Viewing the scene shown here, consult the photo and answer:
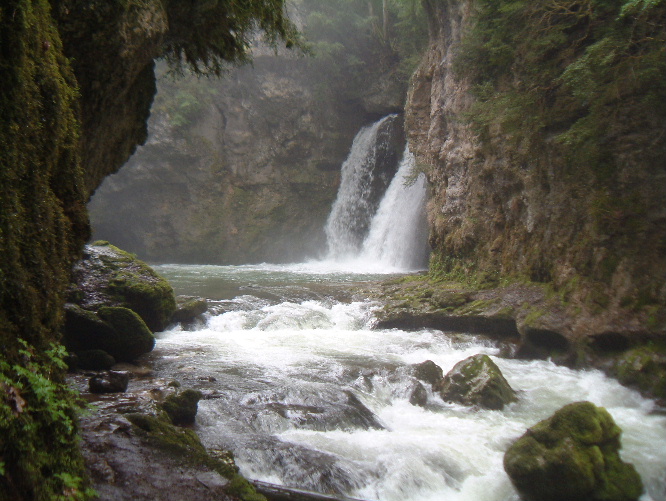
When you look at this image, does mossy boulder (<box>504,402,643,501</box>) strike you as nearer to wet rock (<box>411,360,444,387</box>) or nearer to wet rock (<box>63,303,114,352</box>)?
wet rock (<box>411,360,444,387</box>)

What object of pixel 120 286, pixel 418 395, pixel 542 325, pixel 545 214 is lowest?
pixel 418 395

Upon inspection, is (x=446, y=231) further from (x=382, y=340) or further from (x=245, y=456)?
(x=245, y=456)

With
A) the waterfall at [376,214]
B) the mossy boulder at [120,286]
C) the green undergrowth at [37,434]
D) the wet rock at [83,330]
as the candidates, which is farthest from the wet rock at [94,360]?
the waterfall at [376,214]

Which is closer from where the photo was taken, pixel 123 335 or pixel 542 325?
pixel 123 335

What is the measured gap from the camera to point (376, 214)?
2347 cm

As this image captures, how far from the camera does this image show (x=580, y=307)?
7613mm

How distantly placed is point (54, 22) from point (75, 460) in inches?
123

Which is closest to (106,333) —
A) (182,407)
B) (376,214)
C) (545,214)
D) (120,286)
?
(120,286)

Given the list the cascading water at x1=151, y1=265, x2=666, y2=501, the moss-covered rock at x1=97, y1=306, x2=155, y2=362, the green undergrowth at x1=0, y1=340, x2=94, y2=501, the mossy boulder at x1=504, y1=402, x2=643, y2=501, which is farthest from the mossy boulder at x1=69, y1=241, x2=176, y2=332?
the mossy boulder at x1=504, y1=402, x2=643, y2=501

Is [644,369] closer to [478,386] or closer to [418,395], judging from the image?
[478,386]

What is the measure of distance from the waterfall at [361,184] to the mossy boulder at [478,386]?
18.0m

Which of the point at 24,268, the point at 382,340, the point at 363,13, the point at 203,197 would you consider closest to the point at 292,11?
the point at 363,13

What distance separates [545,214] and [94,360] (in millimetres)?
8174

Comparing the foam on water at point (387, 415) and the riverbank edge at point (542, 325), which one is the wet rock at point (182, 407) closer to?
the foam on water at point (387, 415)
